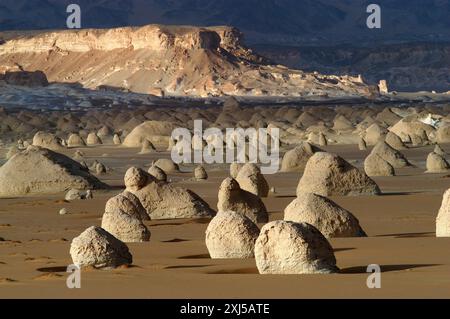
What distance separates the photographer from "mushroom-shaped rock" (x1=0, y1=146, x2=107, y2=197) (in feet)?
83.1

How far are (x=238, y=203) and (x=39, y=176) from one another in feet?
28.8

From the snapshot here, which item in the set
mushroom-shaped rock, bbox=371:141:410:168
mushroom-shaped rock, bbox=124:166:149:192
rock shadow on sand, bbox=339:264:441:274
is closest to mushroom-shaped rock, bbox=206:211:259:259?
rock shadow on sand, bbox=339:264:441:274

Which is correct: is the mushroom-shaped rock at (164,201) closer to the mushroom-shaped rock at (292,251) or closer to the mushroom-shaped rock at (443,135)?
the mushroom-shaped rock at (292,251)

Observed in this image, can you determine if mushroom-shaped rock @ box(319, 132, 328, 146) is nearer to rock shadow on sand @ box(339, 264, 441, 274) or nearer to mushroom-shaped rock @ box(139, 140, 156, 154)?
mushroom-shaped rock @ box(139, 140, 156, 154)

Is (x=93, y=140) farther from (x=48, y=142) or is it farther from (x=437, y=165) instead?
(x=437, y=165)

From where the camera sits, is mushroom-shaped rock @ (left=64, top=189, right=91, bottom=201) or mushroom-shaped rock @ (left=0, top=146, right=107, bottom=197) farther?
mushroom-shaped rock @ (left=0, top=146, right=107, bottom=197)

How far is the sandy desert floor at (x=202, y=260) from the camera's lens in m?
10.2

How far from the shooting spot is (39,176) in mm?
25531

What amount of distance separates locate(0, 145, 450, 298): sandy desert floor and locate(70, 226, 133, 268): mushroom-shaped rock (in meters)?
0.20

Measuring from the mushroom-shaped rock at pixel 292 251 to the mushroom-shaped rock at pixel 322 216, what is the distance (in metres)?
3.09

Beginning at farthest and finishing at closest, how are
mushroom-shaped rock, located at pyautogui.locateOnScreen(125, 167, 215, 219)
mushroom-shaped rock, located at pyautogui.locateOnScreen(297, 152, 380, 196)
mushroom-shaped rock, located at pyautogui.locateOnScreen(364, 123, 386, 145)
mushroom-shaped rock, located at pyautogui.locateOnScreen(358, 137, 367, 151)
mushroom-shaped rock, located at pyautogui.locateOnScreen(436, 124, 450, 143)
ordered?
mushroom-shaped rock, located at pyautogui.locateOnScreen(364, 123, 386, 145), mushroom-shaped rock, located at pyautogui.locateOnScreen(436, 124, 450, 143), mushroom-shaped rock, located at pyautogui.locateOnScreen(358, 137, 367, 151), mushroom-shaped rock, located at pyautogui.locateOnScreen(297, 152, 380, 196), mushroom-shaped rock, located at pyautogui.locateOnScreen(125, 167, 215, 219)

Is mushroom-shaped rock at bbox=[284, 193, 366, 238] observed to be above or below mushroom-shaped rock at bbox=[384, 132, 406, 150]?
below

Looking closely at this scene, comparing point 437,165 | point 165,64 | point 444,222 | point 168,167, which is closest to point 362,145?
point 168,167

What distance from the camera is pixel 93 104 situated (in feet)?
406
